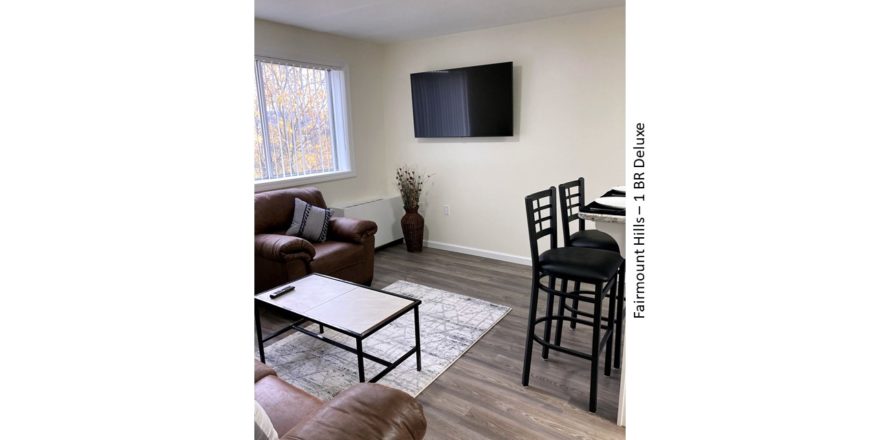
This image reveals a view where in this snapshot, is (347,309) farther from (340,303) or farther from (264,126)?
(264,126)

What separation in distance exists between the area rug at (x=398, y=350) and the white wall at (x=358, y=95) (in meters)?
1.84

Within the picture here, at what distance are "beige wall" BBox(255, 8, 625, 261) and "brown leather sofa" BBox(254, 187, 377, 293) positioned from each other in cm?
78

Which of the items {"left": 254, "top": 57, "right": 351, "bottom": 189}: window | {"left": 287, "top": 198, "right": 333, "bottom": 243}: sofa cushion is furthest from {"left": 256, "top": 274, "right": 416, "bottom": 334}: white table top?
{"left": 254, "top": 57, "right": 351, "bottom": 189}: window

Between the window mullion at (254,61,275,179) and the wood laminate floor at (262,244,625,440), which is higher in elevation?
the window mullion at (254,61,275,179)

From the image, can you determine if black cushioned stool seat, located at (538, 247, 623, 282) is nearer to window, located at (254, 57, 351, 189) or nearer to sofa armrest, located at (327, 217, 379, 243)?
sofa armrest, located at (327, 217, 379, 243)

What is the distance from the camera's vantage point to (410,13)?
11.4 feet

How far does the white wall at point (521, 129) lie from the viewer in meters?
3.58

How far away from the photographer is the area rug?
233 centimetres

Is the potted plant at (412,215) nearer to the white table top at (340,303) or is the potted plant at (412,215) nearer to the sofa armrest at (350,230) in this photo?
the sofa armrest at (350,230)
